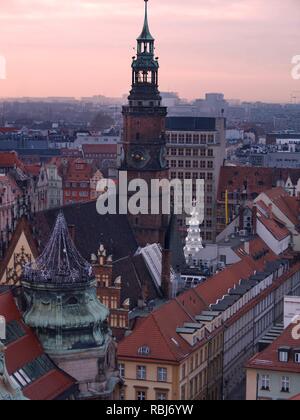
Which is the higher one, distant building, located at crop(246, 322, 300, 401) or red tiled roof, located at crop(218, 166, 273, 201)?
red tiled roof, located at crop(218, 166, 273, 201)

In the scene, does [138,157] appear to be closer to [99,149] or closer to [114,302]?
[114,302]

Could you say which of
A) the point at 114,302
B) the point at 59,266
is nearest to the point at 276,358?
the point at 114,302

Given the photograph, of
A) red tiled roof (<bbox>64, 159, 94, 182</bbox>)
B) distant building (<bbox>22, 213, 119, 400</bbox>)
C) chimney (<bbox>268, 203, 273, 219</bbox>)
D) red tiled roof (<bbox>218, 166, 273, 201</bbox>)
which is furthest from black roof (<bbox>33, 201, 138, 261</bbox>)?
red tiled roof (<bbox>64, 159, 94, 182</bbox>)

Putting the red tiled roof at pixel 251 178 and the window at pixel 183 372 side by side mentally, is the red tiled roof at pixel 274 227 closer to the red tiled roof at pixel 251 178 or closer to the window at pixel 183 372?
the red tiled roof at pixel 251 178

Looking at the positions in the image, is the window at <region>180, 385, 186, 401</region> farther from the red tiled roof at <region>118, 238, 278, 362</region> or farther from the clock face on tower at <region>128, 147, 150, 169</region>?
the clock face on tower at <region>128, 147, 150, 169</region>

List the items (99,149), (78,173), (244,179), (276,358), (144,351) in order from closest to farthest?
1. (276,358)
2. (144,351)
3. (244,179)
4. (78,173)
5. (99,149)

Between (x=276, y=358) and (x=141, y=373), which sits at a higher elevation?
(x=276, y=358)
